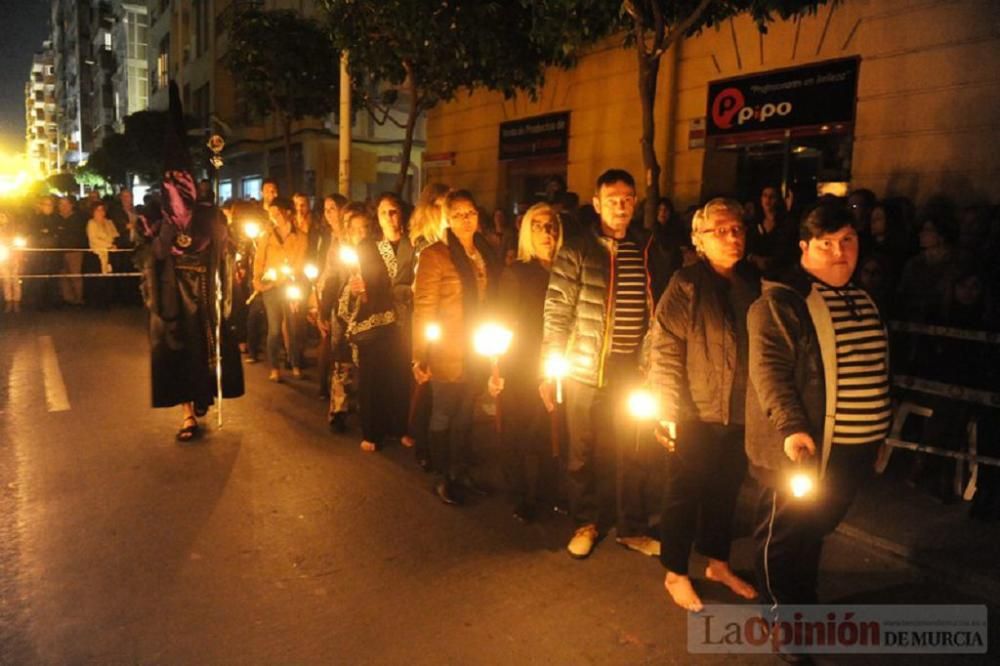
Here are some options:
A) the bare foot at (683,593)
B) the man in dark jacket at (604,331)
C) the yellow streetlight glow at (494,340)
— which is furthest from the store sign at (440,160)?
the bare foot at (683,593)

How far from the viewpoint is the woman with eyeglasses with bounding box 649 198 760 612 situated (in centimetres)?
375

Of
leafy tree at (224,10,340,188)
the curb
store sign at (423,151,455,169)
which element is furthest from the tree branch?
leafy tree at (224,10,340,188)

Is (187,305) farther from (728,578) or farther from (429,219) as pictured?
(728,578)

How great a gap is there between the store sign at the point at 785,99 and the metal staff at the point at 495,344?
7277 mm

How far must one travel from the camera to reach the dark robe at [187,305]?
6.46m

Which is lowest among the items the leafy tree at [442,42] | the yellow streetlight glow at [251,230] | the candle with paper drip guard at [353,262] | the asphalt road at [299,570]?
the asphalt road at [299,570]

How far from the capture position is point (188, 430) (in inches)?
266

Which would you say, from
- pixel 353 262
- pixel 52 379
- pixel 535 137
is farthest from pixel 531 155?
pixel 353 262

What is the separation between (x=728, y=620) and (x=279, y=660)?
2.16m

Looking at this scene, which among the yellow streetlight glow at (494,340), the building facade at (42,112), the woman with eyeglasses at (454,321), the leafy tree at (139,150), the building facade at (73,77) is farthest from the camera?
the building facade at (42,112)

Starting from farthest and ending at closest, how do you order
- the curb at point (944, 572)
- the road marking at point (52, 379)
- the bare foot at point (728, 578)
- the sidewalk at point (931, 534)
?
the road marking at point (52, 379) < the sidewalk at point (931, 534) < the curb at point (944, 572) < the bare foot at point (728, 578)

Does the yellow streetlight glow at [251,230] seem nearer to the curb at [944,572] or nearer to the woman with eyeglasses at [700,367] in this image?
the woman with eyeglasses at [700,367]

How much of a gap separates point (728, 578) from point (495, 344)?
1936 mm

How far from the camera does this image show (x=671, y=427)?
3.90 metres
